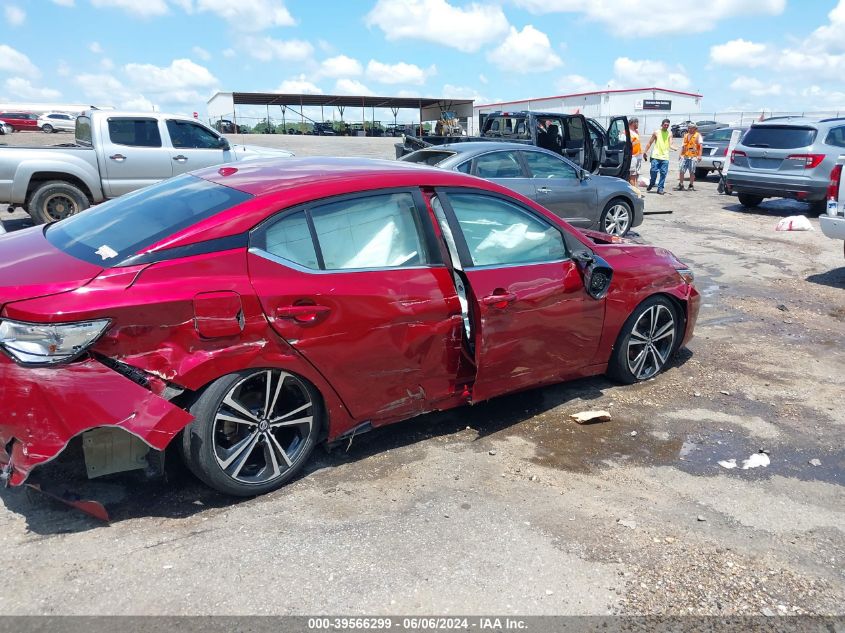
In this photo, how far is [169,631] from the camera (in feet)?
8.05

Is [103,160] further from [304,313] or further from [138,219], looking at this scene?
[304,313]

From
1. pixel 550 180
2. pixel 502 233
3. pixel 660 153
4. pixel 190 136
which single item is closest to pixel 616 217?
pixel 550 180

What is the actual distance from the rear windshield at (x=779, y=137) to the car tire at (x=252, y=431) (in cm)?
1326

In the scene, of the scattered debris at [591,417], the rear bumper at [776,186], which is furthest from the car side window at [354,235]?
the rear bumper at [776,186]

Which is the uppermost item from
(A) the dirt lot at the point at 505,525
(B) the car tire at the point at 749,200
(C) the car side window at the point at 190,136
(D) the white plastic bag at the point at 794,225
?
(C) the car side window at the point at 190,136

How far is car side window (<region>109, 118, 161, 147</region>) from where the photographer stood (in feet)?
35.4

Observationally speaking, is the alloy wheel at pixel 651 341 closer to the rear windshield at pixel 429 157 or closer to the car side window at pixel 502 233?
the car side window at pixel 502 233

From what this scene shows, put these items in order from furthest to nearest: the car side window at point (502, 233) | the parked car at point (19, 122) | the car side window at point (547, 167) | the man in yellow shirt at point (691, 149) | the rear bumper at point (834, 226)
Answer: the parked car at point (19, 122) < the man in yellow shirt at point (691, 149) < the car side window at point (547, 167) < the rear bumper at point (834, 226) < the car side window at point (502, 233)

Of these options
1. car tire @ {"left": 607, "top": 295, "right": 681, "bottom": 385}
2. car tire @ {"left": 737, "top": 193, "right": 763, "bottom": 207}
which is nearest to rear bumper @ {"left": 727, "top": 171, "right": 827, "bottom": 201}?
car tire @ {"left": 737, "top": 193, "right": 763, "bottom": 207}

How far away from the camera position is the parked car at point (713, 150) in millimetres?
20219

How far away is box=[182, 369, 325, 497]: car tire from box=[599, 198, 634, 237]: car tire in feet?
26.4

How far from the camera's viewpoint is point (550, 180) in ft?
31.9

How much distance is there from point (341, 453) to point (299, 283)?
115 cm

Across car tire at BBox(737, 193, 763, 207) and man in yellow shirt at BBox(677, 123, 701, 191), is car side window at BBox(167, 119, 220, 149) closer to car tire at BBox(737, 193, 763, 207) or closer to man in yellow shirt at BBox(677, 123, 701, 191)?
car tire at BBox(737, 193, 763, 207)
